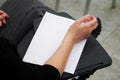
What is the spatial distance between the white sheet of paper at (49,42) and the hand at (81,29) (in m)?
0.03

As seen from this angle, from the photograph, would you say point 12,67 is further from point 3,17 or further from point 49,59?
point 3,17

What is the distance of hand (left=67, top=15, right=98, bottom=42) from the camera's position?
95 centimetres

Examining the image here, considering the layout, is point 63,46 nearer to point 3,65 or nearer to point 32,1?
point 3,65

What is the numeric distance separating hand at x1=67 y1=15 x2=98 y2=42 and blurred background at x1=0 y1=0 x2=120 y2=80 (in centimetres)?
88

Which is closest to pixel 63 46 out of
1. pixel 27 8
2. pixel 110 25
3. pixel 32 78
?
pixel 32 78

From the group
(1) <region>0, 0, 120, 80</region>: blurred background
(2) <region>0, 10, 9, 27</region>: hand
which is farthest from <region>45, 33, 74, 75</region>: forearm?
(1) <region>0, 0, 120, 80</region>: blurred background

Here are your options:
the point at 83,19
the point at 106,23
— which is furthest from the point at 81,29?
the point at 106,23

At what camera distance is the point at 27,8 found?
3.68ft

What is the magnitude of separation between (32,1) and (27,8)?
64 mm

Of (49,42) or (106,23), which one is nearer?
(49,42)

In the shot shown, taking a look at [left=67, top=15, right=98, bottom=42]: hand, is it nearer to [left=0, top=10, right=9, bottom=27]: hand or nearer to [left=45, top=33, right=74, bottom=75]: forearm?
[left=45, top=33, right=74, bottom=75]: forearm

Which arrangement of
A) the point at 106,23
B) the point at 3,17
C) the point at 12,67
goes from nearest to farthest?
1. the point at 12,67
2. the point at 3,17
3. the point at 106,23

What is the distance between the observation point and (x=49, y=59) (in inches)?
34.8

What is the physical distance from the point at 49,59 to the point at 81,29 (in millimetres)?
173
